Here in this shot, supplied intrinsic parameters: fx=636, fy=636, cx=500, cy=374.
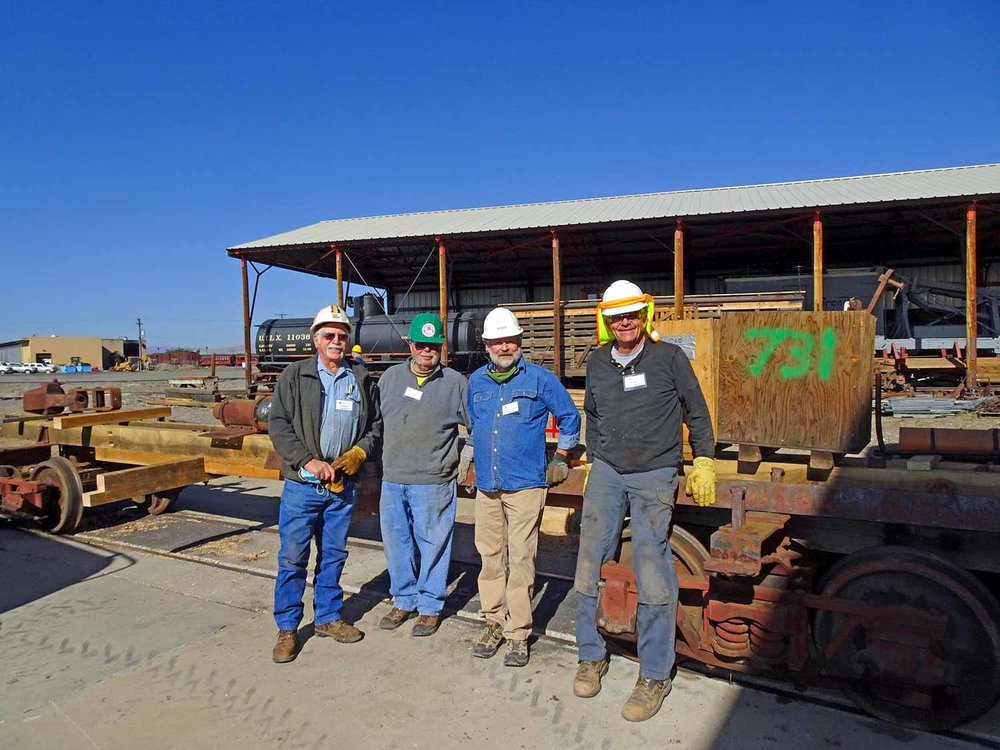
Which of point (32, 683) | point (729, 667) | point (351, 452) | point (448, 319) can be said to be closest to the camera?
point (729, 667)

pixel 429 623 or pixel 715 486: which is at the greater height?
pixel 715 486

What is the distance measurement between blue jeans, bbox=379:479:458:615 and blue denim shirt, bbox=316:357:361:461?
15.4 inches

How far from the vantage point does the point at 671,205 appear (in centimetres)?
1797

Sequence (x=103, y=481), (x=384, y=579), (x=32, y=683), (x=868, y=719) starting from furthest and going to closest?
(x=103, y=481) → (x=384, y=579) → (x=32, y=683) → (x=868, y=719)

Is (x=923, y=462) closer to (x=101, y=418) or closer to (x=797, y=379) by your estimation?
(x=797, y=379)

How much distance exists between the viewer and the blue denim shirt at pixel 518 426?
351cm

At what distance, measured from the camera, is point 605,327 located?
3211 mm

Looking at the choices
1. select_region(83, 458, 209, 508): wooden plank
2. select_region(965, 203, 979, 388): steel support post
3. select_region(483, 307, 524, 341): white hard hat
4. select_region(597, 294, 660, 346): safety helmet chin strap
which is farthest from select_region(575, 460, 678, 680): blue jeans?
select_region(965, 203, 979, 388): steel support post

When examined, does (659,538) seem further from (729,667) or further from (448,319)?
(448,319)

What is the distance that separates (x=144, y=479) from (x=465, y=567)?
288cm

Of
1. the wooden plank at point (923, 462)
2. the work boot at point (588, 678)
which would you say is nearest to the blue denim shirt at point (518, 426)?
the work boot at point (588, 678)

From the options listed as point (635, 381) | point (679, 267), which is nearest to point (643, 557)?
point (635, 381)

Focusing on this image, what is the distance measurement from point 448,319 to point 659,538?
53.3 feet

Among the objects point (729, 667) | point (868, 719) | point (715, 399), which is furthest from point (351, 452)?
point (868, 719)
